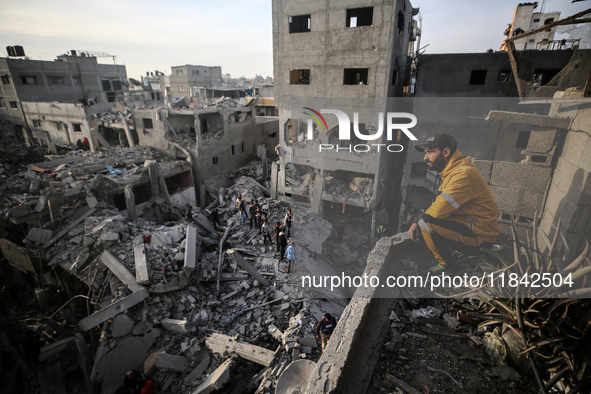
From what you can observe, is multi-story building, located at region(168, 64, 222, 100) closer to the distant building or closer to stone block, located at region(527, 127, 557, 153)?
the distant building

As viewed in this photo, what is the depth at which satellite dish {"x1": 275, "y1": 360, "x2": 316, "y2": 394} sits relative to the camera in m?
4.37

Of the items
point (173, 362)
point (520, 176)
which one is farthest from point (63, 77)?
point (520, 176)

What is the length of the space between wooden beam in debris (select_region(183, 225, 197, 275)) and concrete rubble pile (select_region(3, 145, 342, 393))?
0.04m

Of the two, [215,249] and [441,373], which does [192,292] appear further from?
[441,373]

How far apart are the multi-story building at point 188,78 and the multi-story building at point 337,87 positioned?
28.4m

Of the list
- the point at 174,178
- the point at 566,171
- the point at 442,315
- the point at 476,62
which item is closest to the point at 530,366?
the point at 442,315

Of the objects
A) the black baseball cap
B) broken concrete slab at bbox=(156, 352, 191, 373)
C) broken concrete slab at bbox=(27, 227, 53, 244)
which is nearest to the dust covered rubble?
broken concrete slab at bbox=(156, 352, 191, 373)

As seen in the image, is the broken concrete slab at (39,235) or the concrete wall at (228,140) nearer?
the broken concrete slab at (39,235)

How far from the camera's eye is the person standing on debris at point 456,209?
5.28 m

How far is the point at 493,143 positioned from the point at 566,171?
6928 millimetres

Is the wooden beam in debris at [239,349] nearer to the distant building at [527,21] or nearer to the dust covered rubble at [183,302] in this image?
the dust covered rubble at [183,302]

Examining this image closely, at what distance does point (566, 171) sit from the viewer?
20.8 ft

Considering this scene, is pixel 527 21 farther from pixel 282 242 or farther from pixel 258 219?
pixel 282 242

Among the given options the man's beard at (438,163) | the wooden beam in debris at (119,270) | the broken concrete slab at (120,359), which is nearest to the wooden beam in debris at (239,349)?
the broken concrete slab at (120,359)
